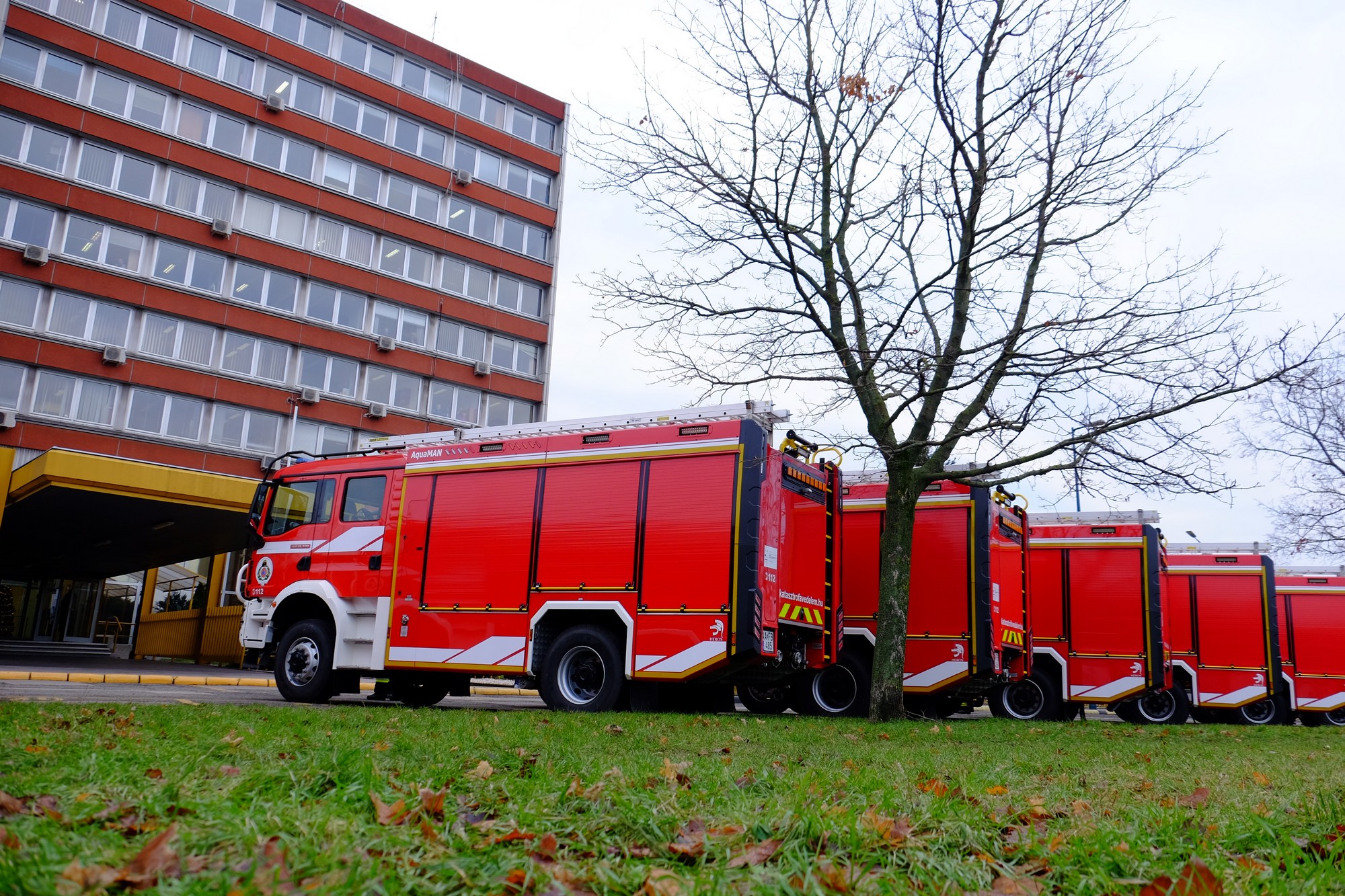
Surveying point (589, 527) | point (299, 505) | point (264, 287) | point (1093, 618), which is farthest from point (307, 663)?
point (264, 287)

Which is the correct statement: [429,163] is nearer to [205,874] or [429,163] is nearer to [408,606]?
[408,606]

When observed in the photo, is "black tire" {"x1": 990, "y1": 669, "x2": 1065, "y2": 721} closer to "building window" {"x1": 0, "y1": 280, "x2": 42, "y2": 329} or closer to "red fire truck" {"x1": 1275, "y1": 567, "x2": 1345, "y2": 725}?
"red fire truck" {"x1": 1275, "y1": 567, "x2": 1345, "y2": 725}

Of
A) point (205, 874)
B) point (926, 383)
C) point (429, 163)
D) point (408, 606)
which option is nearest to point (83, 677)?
point (408, 606)

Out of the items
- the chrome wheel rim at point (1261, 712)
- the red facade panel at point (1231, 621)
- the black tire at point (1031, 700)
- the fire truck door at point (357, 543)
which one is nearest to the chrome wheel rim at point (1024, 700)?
the black tire at point (1031, 700)

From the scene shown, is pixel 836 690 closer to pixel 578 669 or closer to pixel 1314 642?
pixel 578 669

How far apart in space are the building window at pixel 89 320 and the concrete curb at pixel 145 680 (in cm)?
1519

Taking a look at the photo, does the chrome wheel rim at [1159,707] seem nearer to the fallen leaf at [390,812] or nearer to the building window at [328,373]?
the fallen leaf at [390,812]

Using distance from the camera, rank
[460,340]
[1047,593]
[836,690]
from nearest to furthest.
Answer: [836,690], [1047,593], [460,340]

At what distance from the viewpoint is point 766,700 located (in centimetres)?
1467

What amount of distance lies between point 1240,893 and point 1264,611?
20178 millimetres

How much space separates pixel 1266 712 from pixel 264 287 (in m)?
30.6

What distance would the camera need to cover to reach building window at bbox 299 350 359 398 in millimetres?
33312

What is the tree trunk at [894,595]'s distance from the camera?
1198 centimetres

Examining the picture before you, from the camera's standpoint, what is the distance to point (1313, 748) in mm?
10359
